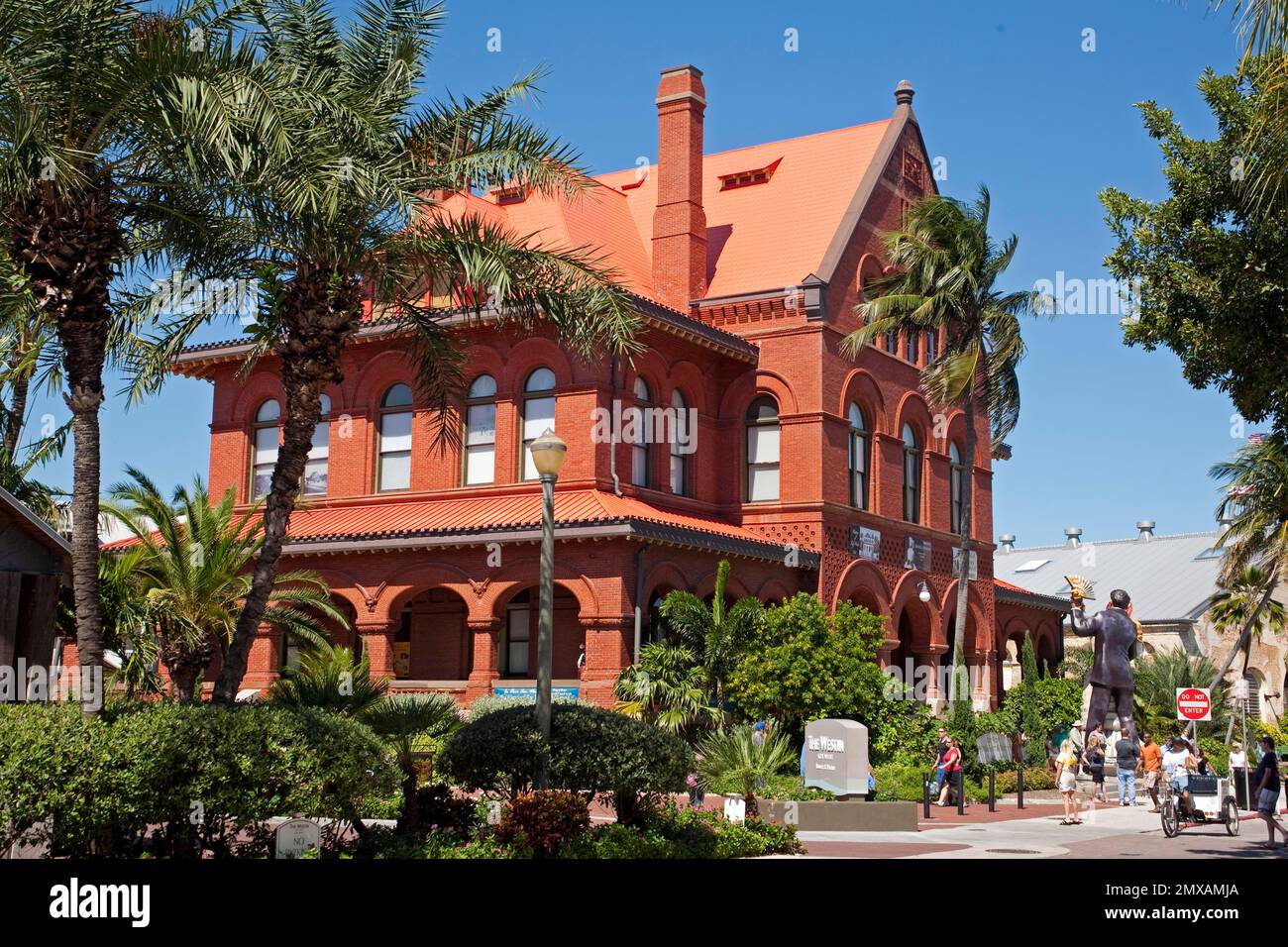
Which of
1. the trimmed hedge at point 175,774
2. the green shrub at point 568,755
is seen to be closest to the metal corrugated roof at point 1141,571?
the green shrub at point 568,755

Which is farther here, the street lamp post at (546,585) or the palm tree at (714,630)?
the palm tree at (714,630)

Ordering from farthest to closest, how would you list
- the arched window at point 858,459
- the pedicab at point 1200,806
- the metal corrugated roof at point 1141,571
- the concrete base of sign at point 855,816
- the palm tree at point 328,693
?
the metal corrugated roof at point 1141,571
the arched window at point 858,459
the concrete base of sign at point 855,816
the pedicab at point 1200,806
the palm tree at point 328,693

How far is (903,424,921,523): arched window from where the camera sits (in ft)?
123

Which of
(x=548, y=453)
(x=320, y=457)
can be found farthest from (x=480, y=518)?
(x=548, y=453)

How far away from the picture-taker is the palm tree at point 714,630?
26.4 meters

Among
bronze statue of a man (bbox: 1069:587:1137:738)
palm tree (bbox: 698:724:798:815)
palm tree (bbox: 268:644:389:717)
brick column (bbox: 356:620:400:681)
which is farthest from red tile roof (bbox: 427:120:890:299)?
palm tree (bbox: 268:644:389:717)

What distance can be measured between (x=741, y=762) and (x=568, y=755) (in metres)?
6.69

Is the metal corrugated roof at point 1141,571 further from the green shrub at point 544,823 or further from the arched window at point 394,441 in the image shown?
the green shrub at point 544,823

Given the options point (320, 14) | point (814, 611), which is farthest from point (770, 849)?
point (320, 14)

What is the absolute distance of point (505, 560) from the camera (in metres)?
28.6

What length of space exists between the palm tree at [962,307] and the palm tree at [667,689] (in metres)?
7.92

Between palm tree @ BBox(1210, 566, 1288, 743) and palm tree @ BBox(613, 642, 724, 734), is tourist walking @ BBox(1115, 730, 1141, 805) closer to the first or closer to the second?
palm tree @ BBox(613, 642, 724, 734)

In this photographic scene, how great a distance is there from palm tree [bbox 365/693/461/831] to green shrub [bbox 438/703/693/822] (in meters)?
0.42

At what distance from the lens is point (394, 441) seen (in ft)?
108
